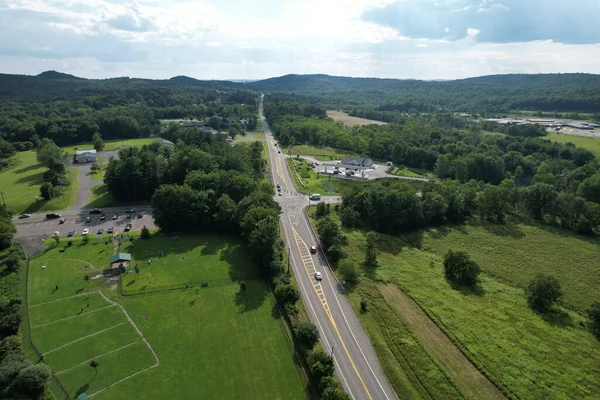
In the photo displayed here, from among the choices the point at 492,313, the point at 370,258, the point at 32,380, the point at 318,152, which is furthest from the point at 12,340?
the point at 318,152

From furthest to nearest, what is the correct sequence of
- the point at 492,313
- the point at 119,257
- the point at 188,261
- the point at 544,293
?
the point at 188,261 → the point at 119,257 → the point at 544,293 → the point at 492,313

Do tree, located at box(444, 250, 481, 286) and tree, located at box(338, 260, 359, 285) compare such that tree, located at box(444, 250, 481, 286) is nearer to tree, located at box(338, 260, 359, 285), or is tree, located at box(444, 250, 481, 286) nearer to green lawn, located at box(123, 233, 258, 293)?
tree, located at box(338, 260, 359, 285)

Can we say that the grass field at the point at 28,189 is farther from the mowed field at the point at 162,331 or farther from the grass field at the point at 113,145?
the mowed field at the point at 162,331

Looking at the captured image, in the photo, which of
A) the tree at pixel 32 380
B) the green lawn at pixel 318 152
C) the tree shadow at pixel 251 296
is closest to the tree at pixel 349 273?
the tree shadow at pixel 251 296

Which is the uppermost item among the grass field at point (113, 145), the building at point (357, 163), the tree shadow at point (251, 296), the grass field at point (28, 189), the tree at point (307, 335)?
the grass field at point (113, 145)

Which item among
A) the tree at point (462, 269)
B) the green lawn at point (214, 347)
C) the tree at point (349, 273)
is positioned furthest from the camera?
the tree at point (462, 269)

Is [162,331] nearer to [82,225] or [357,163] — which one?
[82,225]
